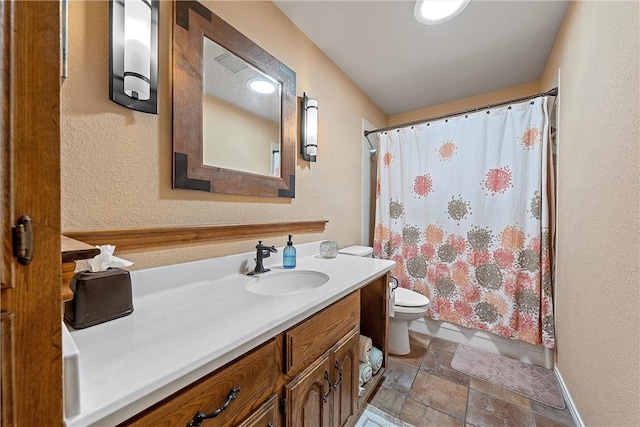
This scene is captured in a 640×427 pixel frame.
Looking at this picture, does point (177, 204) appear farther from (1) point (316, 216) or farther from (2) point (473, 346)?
(2) point (473, 346)

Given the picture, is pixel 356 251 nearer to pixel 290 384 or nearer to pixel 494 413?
pixel 494 413

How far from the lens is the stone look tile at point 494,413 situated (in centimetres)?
131

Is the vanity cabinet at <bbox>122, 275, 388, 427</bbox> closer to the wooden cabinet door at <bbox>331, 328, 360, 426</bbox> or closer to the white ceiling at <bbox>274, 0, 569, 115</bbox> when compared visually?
the wooden cabinet door at <bbox>331, 328, 360, 426</bbox>

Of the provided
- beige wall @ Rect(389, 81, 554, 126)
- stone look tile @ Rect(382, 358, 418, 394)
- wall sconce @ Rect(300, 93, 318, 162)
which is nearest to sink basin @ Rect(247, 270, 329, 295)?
wall sconce @ Rect(300, 93, 318, 162)

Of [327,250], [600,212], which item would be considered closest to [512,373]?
[600,212]

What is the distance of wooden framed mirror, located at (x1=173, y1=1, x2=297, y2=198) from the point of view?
3.35 feet

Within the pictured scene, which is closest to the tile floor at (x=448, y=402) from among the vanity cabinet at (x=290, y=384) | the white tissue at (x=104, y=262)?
the vanity cabinet at (x=290, y=384)

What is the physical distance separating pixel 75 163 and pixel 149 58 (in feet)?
1.43

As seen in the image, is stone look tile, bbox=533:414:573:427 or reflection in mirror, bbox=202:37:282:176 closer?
reflection in mirror, bbox=202:37:282:176

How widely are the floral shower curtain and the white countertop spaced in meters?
1.25

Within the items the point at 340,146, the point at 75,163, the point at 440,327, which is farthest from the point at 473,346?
the point at 75,163

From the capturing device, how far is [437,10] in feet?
4.76

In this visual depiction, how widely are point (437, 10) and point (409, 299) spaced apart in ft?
6.21

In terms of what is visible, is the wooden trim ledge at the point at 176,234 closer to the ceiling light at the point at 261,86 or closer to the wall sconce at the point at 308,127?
the wall sconce at the point at 308,127
